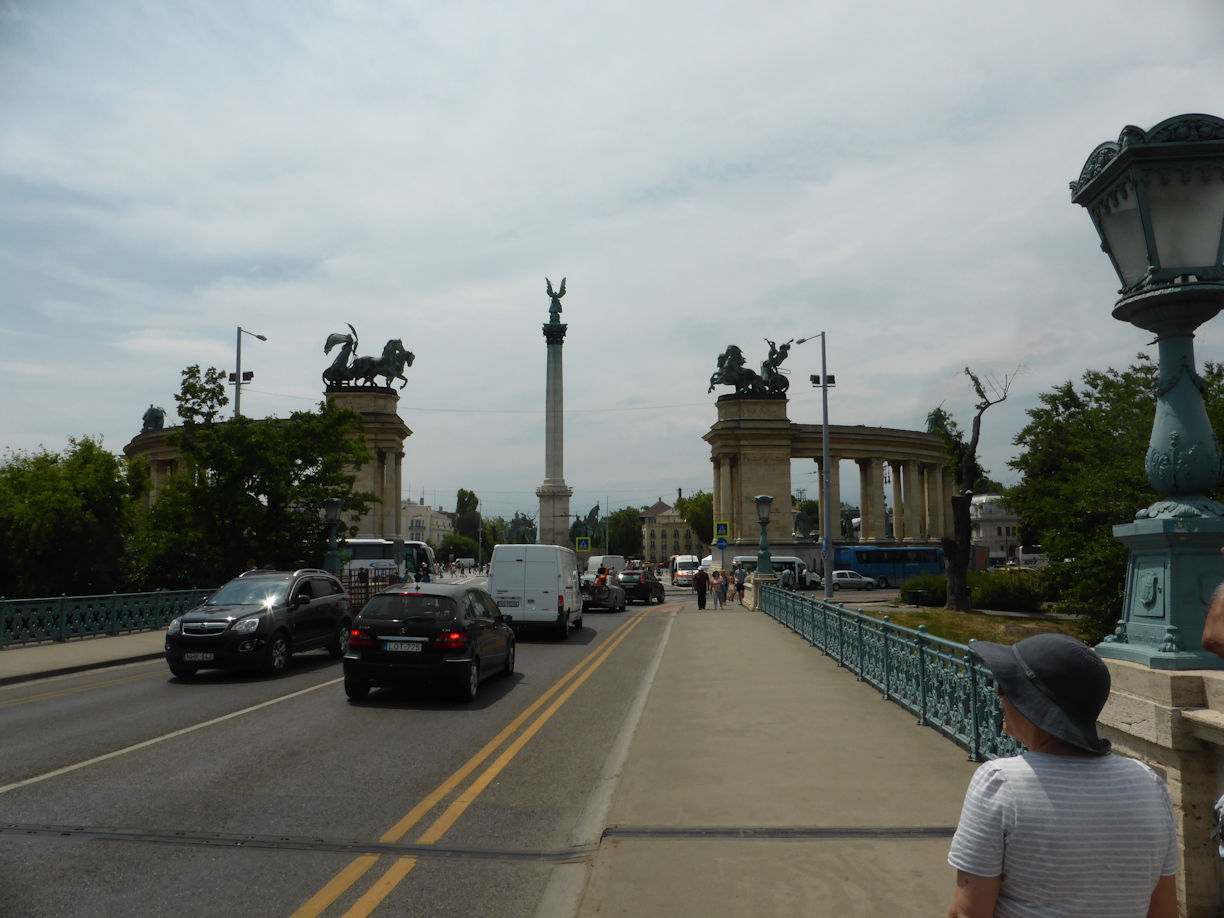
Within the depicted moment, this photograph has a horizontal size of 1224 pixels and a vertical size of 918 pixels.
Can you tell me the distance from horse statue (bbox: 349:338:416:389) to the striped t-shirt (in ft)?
216

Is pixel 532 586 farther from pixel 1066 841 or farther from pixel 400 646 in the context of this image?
pixel 1066 841

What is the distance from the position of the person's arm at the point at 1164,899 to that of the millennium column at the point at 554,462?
178 ft

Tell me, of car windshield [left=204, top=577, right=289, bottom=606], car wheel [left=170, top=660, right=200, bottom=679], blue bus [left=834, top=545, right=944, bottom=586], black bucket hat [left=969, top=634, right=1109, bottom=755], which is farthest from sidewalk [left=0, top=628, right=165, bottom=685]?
blue bus [left=834, top=545, right=944, bottom=586]

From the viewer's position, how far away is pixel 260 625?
14109 millimetres

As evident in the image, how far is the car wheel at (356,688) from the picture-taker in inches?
458

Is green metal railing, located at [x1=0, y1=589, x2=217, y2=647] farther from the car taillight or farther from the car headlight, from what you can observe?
the car taillight

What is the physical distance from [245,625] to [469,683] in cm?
459

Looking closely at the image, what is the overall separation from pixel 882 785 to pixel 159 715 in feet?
28.1

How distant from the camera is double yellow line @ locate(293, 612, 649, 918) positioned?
4789mm

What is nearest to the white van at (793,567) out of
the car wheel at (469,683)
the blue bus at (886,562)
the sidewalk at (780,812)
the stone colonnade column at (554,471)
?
the blue bus at (886,562)

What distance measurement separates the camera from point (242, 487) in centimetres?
2603

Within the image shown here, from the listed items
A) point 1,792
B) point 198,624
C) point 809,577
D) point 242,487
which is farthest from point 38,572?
point 809,577

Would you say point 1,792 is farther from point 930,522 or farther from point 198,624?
point 930,522

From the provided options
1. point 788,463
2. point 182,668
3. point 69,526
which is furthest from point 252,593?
point 788,463
